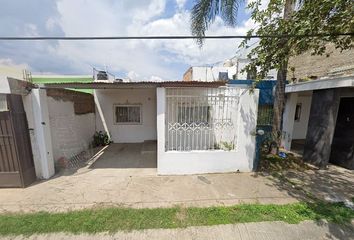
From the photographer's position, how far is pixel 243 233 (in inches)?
114

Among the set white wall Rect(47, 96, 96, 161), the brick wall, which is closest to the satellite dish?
the brick wall

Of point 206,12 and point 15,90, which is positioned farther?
point 206,12

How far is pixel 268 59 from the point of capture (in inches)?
154

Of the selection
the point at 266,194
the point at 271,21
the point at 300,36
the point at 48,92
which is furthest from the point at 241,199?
the point at 48,92

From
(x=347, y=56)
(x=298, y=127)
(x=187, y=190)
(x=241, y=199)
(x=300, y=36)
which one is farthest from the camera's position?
(x=298, y=127)

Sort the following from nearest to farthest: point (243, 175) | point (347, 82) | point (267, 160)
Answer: point (347, 82) < point (243, 175) < point (267, 160)

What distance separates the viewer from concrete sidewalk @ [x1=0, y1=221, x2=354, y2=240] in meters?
2.78

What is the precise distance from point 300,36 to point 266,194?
129 inches

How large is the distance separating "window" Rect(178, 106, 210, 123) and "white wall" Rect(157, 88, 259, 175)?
80cm

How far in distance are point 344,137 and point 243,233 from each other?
513cm

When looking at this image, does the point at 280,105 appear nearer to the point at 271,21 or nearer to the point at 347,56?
the point at 271,21

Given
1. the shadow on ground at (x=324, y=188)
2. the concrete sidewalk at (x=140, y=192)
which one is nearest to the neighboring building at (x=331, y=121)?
the shadow on ground at (x=324, y=188)

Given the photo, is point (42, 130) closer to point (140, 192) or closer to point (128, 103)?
point (140, 192)

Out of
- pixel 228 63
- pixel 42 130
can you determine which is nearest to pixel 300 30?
pixel 42 130
